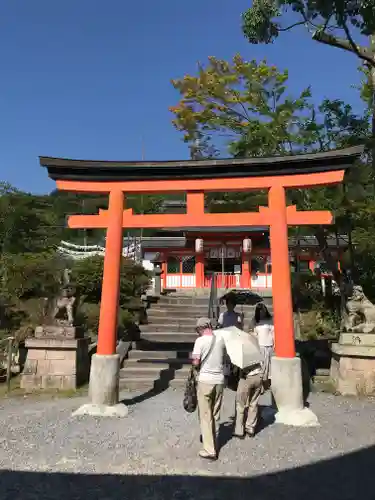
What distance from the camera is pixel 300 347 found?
10.7 m

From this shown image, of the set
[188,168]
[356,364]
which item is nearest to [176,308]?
[356,364]

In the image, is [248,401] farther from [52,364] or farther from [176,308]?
[176,308]

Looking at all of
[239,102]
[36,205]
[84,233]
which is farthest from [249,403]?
[36,205]

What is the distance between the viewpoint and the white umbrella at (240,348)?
496cm

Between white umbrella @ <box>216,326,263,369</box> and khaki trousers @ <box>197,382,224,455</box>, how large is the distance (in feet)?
1.80

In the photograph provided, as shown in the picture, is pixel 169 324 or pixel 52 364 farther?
pixel 169 324

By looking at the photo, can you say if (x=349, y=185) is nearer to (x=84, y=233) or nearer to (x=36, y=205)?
(x=84, y=233)

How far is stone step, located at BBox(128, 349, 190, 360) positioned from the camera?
32.3 feet

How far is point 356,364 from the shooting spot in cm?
789

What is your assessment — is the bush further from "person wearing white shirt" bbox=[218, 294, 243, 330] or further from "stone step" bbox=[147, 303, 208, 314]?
"person wearing white shirt" bbox=[218, 294, 243, 330]

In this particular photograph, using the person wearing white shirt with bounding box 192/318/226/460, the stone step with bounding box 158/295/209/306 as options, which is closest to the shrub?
the stone step with bounding box 158/295/209/306

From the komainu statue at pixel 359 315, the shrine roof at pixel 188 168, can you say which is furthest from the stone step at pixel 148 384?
the shrine roof at pixel 188 168

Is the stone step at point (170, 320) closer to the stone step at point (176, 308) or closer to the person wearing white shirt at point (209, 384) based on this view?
the stone step at point (176, 308)

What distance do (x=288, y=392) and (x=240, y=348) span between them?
191cm
